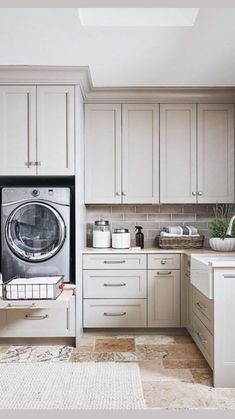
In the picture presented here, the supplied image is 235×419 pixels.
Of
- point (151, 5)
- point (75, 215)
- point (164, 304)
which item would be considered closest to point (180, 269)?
point (164, 304)

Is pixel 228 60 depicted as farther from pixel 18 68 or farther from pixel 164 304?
pixel 164 304

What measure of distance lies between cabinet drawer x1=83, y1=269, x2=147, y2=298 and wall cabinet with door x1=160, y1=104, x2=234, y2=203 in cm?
86

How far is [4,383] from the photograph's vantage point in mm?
2434

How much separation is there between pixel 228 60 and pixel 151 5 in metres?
2.70

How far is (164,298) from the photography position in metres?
3.40

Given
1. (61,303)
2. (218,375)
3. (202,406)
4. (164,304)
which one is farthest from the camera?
(164,304)

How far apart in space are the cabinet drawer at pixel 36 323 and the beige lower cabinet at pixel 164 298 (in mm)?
776

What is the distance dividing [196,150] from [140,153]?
0.58 m

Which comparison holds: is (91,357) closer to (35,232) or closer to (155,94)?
(35,232)

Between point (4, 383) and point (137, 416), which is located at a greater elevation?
point (137, 416)

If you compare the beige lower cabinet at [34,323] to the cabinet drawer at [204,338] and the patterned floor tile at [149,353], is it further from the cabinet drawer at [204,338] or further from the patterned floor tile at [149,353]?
the cabinet drawer at [204,338]

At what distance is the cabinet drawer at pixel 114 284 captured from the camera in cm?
338

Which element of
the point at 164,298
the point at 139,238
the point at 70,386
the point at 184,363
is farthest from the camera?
the point at 139,238

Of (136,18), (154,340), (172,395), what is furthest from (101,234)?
(136,18)
